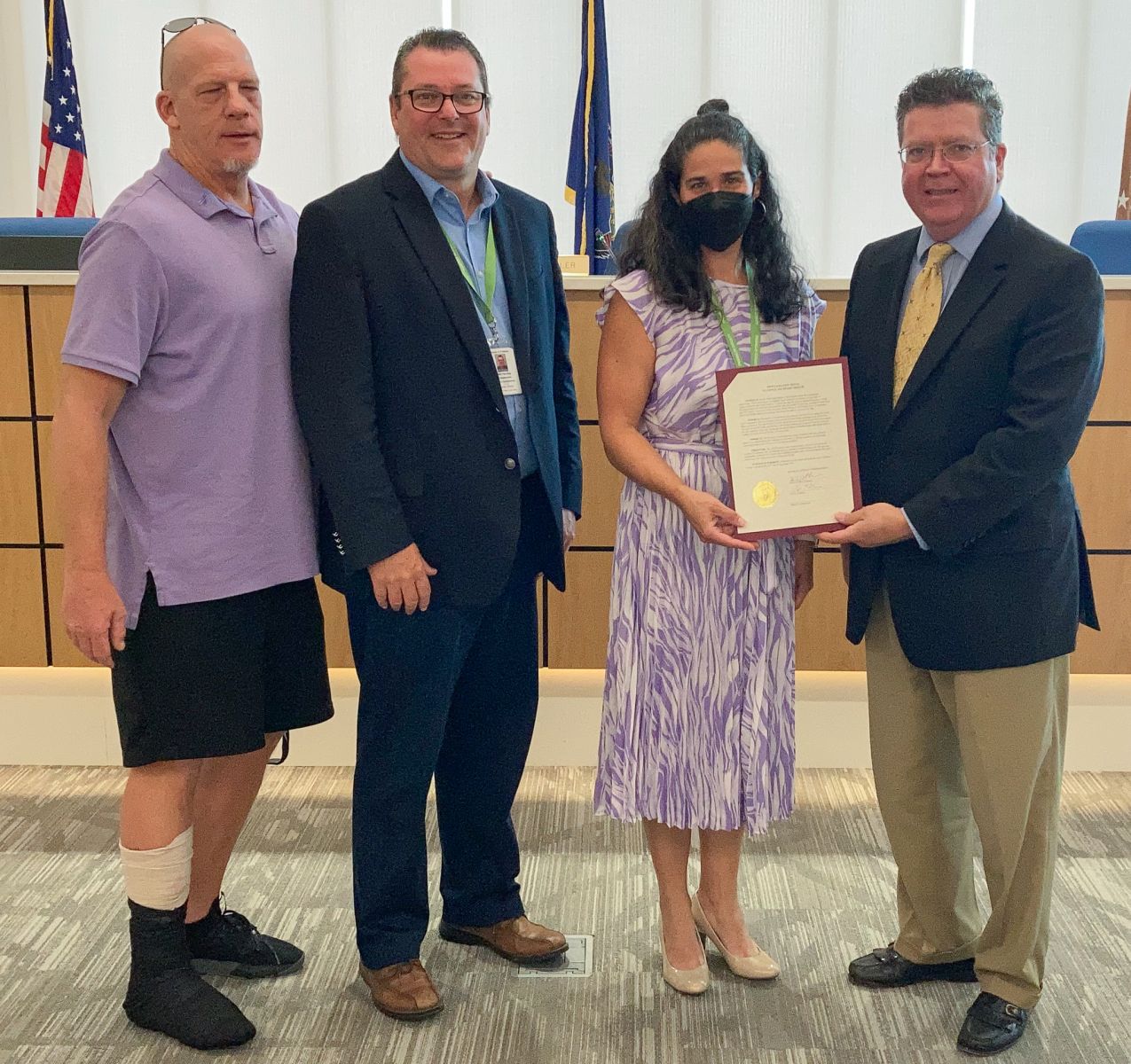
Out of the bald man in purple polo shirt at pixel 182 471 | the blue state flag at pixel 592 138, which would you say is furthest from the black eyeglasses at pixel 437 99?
the blue state flag at pixel 592 138

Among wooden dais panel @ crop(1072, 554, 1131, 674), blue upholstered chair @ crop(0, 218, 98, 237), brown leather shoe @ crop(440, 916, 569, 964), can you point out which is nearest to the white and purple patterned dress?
brown leather shoe @ crop(440, 916, 569, 964)

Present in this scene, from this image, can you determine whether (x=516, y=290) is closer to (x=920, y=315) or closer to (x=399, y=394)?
(x=399, y=394)

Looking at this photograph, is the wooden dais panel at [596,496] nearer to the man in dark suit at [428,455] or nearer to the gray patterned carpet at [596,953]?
the gray patterned carpet at [596,953]

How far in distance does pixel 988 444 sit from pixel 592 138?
12.0ft

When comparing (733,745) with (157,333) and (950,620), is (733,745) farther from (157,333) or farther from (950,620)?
(157,333)

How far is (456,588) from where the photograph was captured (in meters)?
1.90

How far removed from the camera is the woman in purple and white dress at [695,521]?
1.90m

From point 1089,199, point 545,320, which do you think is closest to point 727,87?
point 1089,199

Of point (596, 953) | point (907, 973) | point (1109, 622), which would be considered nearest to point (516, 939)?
point (596, 953)

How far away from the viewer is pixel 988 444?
1.75 metres

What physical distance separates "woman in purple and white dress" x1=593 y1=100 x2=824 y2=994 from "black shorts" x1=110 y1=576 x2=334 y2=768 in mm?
→ 652

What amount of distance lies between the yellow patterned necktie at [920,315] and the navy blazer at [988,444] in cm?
2

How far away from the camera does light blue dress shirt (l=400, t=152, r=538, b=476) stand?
1875 millimetres

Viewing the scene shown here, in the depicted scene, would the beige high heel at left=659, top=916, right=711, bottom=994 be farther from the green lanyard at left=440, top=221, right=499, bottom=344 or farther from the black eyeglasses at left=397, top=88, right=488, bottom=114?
the black eyeglasses at left=397, top=88, right=488, bottom=114
